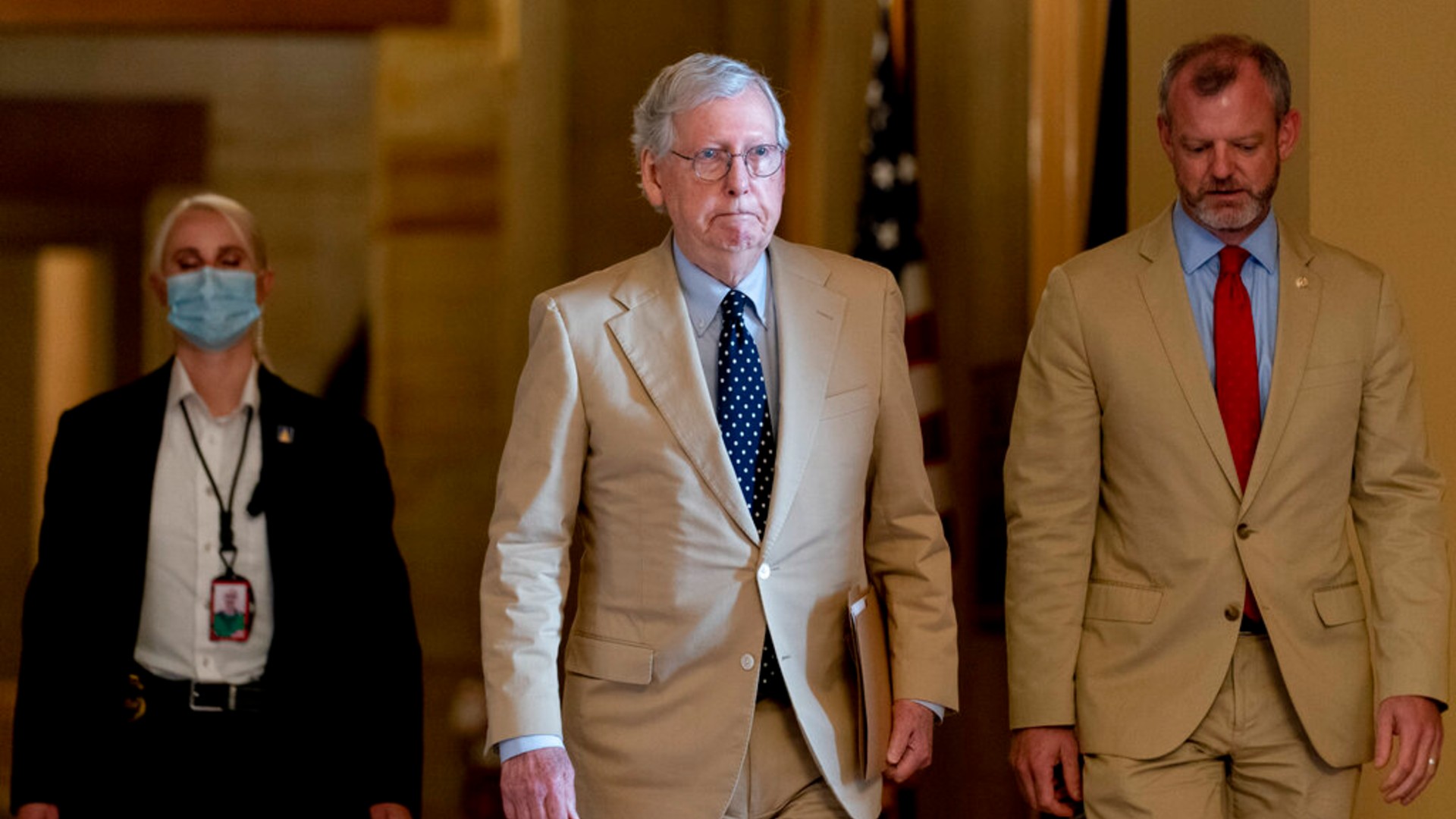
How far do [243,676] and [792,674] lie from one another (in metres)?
1.42

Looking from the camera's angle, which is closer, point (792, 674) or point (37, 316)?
point (792, 674)

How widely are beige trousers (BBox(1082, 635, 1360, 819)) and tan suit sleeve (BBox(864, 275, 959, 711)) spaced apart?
42cm

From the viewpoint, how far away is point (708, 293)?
3.36 metres

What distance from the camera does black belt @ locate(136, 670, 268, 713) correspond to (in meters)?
4.05

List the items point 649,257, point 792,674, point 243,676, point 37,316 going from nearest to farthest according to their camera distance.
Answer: point 792,674, point 649,257, point 243,676, point 37,316

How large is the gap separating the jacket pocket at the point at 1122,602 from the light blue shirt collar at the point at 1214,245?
592 millimetres

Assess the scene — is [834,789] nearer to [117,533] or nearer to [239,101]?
[117,533]

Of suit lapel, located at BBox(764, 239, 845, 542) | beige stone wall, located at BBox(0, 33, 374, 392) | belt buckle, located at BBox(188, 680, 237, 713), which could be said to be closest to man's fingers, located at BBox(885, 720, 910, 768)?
suit lapel, located at BBox(764, 239, 845, 542)

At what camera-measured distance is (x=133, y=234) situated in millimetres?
6910

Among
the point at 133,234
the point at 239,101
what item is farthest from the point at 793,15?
the point at 133,234

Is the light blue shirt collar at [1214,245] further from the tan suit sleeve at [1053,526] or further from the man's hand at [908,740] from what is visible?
the man's hand at [908,740]

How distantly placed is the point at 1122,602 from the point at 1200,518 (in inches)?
8.3

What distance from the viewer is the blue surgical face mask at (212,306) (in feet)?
14.3

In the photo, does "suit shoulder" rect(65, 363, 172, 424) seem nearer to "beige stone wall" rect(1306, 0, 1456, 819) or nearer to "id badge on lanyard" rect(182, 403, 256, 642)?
"id badge on lanyard" rect(182, 403, 256, 642)
